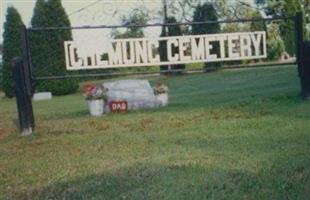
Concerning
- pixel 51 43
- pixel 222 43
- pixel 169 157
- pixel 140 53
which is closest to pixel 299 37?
pixel 222 43

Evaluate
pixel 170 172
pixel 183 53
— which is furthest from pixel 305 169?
pixel 183 53

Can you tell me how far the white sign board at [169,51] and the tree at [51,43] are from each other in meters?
12.6

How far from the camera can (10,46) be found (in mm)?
25094

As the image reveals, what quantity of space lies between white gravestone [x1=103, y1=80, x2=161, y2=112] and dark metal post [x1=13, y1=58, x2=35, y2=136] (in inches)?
125

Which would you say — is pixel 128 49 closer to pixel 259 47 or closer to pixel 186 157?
pixel 259 47

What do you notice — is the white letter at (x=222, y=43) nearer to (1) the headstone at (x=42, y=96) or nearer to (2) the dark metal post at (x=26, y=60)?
(2) the dark metal post at (x=26, y=60)

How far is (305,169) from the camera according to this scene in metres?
4.98

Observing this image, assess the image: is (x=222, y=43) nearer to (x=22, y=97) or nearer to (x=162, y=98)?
(x=162, y=98)

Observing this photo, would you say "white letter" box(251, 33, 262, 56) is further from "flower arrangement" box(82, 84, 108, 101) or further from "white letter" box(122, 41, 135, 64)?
"flower arrangement" box(82, 84, 108, 101)

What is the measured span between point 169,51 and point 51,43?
15.0m

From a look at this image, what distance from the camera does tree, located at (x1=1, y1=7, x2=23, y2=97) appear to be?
82.2 ft

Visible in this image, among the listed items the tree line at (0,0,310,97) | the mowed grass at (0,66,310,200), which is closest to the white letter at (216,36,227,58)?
the mowed grass at (0,66,310,200)

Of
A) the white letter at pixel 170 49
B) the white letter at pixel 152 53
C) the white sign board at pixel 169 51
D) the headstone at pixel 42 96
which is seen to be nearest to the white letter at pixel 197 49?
the white sign board at pixel 169 51

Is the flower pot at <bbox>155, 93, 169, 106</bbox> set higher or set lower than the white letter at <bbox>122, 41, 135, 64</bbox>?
lower
